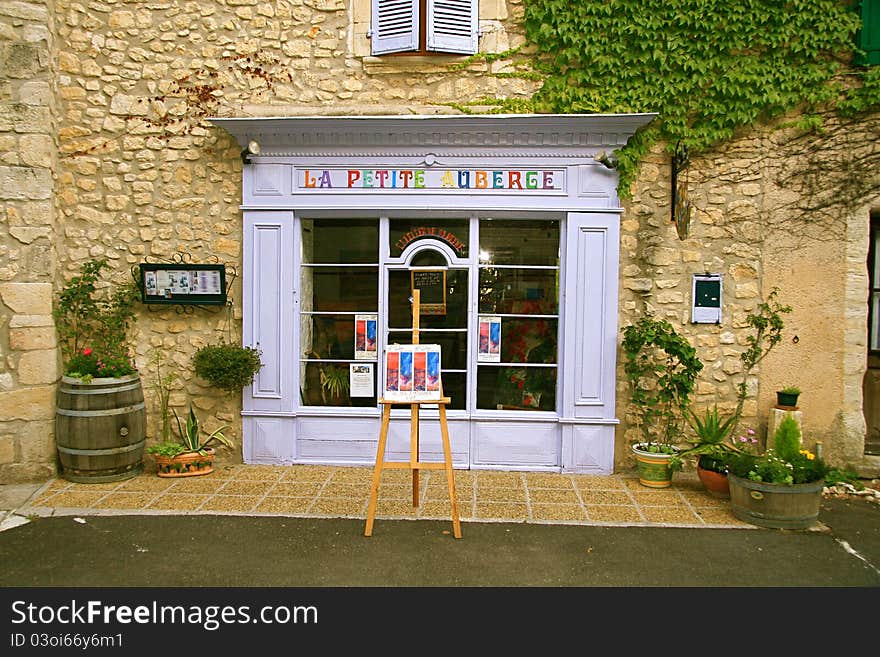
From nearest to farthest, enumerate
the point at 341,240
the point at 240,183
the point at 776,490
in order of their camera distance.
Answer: the point at 776,490, the point at 240,183, the point at 341,240

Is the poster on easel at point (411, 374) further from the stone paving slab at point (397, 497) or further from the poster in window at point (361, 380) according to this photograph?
the poster in window at point (361, 380)

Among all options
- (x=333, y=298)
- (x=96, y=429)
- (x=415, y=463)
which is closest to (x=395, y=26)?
(x=333, y=298)

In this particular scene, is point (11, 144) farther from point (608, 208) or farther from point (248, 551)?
point (608, 208)

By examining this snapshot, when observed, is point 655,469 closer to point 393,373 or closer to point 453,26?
point 393,373

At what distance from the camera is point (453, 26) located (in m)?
5.14

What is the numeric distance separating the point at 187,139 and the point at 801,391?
18.9 ft

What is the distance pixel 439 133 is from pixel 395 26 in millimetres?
1003

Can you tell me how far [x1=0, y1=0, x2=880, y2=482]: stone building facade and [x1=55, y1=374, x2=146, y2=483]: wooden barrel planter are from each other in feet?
0.73

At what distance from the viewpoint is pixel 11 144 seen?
4867 mm

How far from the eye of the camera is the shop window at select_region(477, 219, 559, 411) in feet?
17.5

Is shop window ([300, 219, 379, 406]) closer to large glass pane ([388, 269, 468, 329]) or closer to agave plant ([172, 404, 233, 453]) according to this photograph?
large glass pane ([388, 269, 468, 329])

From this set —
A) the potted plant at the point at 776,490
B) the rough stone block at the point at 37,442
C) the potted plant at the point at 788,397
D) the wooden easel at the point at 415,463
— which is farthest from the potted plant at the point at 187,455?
the potted plant at the point at 788,397

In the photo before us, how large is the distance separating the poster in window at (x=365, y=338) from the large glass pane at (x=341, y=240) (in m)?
0.56

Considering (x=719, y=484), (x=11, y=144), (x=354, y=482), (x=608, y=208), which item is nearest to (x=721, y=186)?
(x=608, y=208)
